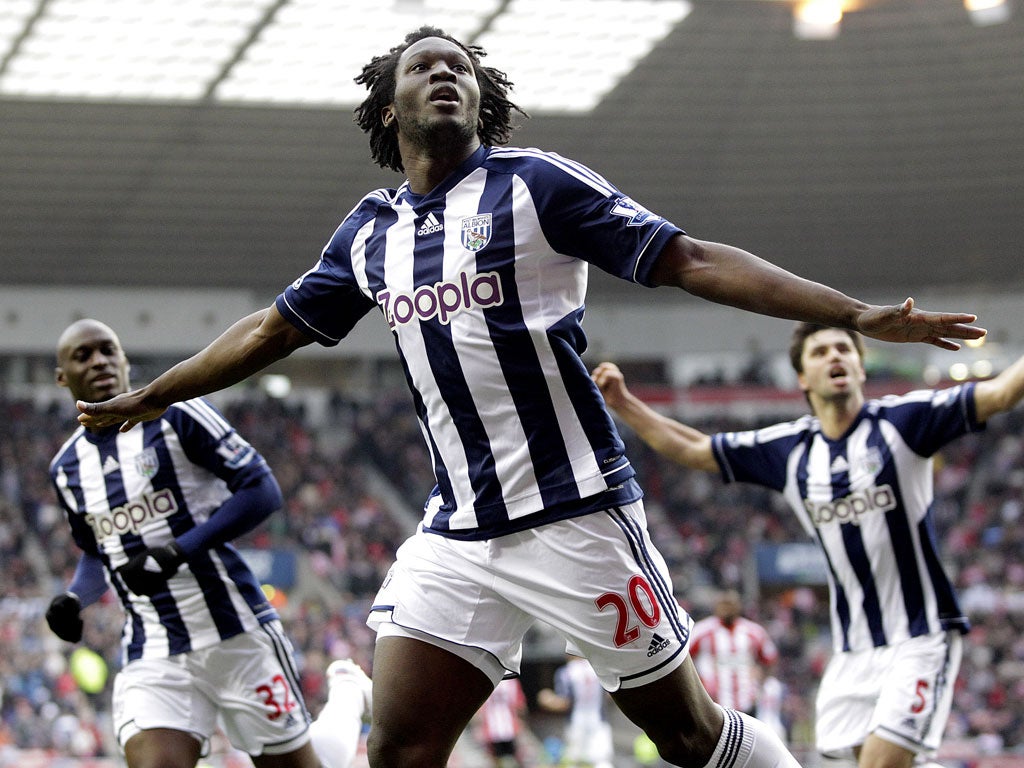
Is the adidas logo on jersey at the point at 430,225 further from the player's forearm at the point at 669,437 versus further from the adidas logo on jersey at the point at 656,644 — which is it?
the player's forearm at the point at 669,437

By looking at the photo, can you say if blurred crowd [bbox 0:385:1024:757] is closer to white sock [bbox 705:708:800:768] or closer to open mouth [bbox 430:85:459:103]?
white sock [bbox 705:708:800:768]

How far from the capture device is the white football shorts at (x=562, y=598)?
347 centimetres

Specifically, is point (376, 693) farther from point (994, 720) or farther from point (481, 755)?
point (994, 720)

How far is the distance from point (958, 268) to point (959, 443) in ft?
15.3

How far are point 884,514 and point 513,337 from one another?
2.52 metres

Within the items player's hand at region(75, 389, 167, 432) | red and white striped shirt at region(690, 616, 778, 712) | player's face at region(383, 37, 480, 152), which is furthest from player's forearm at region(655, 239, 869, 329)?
red and white striped shirt at region(690, 616, 778, 712)

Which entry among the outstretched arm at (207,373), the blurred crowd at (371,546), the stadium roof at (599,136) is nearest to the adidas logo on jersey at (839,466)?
the outstretched arm at (207,373)

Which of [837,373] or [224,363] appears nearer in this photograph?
[224,363]

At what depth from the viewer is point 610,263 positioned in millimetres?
3436

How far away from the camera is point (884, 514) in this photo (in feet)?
17.7

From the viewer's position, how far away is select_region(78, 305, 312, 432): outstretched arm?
3.95 metres

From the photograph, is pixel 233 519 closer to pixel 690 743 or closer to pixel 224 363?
pixel 224 363

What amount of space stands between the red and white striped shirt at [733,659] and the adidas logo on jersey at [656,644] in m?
8.78

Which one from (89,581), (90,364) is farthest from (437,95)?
(89,581)
